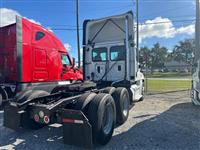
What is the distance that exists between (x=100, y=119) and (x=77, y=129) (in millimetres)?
564

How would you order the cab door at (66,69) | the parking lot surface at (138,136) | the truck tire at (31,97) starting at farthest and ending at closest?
the cab door at (66,69)
the truck tire at (31,97)
the parking lot surface at (138,136)

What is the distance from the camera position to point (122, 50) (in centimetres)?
811

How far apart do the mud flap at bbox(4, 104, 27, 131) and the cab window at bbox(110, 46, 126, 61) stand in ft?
14.7

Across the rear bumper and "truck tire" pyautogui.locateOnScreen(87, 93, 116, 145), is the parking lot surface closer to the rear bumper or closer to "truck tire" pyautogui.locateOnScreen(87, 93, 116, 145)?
"truck tire" pyautogui.locateOnScreen(87, 93, 116, 145)

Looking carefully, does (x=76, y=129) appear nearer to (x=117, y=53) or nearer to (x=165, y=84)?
(x=117, y=53)

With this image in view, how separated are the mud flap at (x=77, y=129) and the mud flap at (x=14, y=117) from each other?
50.8 inches

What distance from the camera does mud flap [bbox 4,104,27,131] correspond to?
4648 millimetres

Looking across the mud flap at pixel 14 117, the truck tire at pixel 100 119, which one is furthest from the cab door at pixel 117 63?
the mud flap at pixel 14 117

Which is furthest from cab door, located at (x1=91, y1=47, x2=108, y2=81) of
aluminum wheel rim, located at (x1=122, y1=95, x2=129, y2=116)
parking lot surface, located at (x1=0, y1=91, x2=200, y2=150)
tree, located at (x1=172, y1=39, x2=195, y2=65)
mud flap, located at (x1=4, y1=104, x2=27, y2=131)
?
tree, located at (x1=172, y1=39, x2=195, y2=65)

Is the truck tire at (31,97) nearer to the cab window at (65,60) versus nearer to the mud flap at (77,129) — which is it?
the mud flap at (77,129)

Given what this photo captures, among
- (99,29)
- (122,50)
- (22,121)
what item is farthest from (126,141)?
(99,29)

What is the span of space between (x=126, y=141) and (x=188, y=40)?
296ft

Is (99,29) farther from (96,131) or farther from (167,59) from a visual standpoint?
(167,59)

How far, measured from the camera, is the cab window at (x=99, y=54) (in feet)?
27.9
